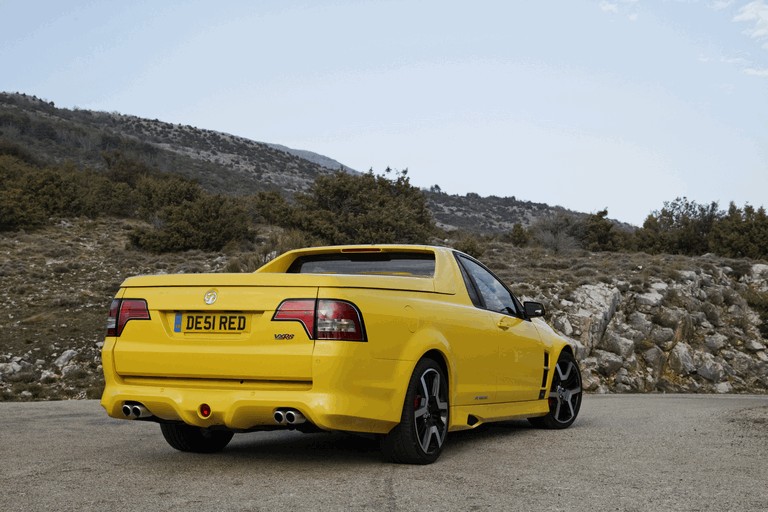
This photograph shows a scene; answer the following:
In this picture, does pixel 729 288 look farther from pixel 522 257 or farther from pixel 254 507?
pixel 254 507

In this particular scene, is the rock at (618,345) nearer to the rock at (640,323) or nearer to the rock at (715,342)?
the rock at (640,323)

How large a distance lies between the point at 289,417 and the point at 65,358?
1392 cm

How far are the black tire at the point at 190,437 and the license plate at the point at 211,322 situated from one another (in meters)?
1.19

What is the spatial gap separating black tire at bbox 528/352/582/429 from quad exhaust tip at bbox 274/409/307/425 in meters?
3.63

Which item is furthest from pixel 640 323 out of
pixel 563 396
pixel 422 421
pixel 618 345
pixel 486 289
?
pixel 422 421

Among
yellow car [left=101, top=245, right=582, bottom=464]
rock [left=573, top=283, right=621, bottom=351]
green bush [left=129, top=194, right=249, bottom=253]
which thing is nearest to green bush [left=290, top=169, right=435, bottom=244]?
green bush [left=129, top=194, right=249, bottom=253]

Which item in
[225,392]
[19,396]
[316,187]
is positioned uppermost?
[316,187]

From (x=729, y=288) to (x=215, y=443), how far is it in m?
22.5

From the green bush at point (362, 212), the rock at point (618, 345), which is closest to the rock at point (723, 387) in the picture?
the rock at point (618, 345)

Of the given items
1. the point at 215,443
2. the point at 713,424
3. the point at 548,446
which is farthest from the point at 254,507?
A: the point at 713,424

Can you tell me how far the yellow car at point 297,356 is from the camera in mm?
5598

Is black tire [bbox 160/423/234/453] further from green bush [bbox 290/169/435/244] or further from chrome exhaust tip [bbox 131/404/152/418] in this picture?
green bush [bbox 290/169/435/244]

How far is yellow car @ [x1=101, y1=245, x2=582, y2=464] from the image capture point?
5.60 m

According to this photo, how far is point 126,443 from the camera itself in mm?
7625
